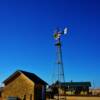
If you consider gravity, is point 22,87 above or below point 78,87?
below

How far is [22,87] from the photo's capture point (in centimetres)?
4484

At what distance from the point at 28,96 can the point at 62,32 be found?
14.0 meters

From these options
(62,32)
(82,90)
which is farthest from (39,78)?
(82,90)

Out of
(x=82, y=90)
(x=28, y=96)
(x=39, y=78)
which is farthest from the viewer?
(x=82, y=90)

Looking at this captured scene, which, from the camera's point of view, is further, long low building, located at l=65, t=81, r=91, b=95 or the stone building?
long low building, located at l=65, t=81, r=91, b=95

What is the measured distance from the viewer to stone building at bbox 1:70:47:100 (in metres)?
44.0

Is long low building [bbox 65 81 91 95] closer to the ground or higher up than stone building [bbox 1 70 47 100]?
higher up

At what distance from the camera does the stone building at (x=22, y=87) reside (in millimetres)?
44031

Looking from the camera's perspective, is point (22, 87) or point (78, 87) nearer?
point (22, 87)

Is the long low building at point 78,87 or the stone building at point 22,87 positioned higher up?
the long low building at point 78,87

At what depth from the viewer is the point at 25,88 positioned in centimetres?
4453

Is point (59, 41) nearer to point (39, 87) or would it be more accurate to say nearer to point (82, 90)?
point (39, 87)

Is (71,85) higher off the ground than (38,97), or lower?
higher

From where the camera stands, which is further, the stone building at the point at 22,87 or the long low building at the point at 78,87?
the long low building at the point at 78,87
